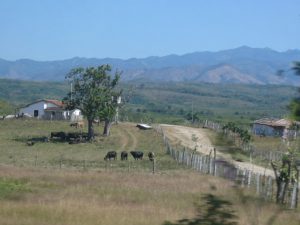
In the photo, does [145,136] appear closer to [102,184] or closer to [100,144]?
[100,144]

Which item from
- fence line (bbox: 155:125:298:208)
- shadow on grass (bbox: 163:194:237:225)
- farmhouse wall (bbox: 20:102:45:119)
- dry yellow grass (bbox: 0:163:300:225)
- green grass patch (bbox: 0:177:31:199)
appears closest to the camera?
shadow on grass (bbox: 163:194:237:225)

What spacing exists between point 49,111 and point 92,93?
35863 millimetres

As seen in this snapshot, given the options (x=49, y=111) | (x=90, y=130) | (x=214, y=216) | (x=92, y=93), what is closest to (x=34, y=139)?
(x=90, y=130)

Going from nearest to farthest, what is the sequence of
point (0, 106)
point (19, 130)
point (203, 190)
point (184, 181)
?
point (203, 190) → point (184, 181) → point (19, 130) → point (0, 106)

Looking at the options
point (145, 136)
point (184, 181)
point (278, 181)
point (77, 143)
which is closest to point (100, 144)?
point (77, 143)

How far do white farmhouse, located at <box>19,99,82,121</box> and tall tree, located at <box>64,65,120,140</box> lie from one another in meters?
27.1

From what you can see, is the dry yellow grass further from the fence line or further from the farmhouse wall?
the farmhouse wall

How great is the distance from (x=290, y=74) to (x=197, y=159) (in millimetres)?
41546

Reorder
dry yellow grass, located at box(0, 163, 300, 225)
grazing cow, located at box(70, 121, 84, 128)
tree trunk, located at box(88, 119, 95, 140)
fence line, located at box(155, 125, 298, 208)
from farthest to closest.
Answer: grazing cow, located at box(70, 121, 84, 128)
tree trunk, located at box(88, 119, 95, 140)
fence line, located at box(155, 125, 298, 208)
dry yellow grass, located at box(0, 163, 300, 225)

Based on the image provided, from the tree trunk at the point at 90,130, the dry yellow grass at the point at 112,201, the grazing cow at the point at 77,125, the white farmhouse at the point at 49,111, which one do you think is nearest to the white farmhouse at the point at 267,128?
the white farmhouse at the point at 49,111

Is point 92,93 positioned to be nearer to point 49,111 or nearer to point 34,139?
point 34,139

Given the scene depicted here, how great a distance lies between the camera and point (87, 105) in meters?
78.6

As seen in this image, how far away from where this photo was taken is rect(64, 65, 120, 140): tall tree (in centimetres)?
7838

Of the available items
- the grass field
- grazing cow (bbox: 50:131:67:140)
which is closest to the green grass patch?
the grass field
